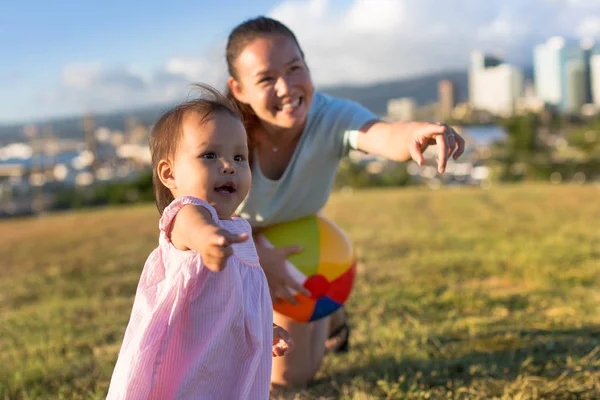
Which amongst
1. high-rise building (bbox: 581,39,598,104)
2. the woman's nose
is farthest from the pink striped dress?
high-rise building (bbox: 581,39,598,104)

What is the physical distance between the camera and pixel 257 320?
1.64 metres

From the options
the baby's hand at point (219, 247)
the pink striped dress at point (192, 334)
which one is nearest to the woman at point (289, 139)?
the pink striped dress at point (192, 334)

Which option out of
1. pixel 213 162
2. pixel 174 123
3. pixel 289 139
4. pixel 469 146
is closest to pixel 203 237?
pixel 213 162

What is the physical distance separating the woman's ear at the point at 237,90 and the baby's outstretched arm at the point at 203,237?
1.03 meters

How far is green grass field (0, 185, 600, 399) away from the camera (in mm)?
2570

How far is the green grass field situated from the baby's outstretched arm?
3.84 ft

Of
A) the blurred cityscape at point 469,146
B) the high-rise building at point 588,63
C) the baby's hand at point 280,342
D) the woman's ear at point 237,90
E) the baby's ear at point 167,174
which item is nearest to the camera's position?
the baby's ear at point 167,174

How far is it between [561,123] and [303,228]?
59832 mm

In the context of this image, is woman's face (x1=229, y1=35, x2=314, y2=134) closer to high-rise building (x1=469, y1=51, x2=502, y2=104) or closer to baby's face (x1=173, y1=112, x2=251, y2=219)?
baby's face (x1=173, y1=112, x2=251, y2=219)

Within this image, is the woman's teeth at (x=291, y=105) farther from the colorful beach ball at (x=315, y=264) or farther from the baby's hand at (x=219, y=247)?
the baby's hand at (x=219, y=247)

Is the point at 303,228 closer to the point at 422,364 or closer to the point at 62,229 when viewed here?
the point at 422,364

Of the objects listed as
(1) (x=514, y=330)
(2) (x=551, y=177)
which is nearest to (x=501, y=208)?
(1) (x=514, y=330)

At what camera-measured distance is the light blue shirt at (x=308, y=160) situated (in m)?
2.60

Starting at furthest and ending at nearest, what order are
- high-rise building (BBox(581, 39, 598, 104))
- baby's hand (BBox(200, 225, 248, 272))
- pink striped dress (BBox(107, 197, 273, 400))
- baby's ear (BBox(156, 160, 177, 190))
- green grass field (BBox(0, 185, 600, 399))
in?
high-rise building (BBox(581, 39, 598, 104))
green grass field (BBox(0, 185, 600, 399))
baby's ear (BBox(156, 160, 177, 190))
pink striped dress (BBox(107, 197, 273, 400))
baby's hand (BBox(200, 225, 248, 272))
